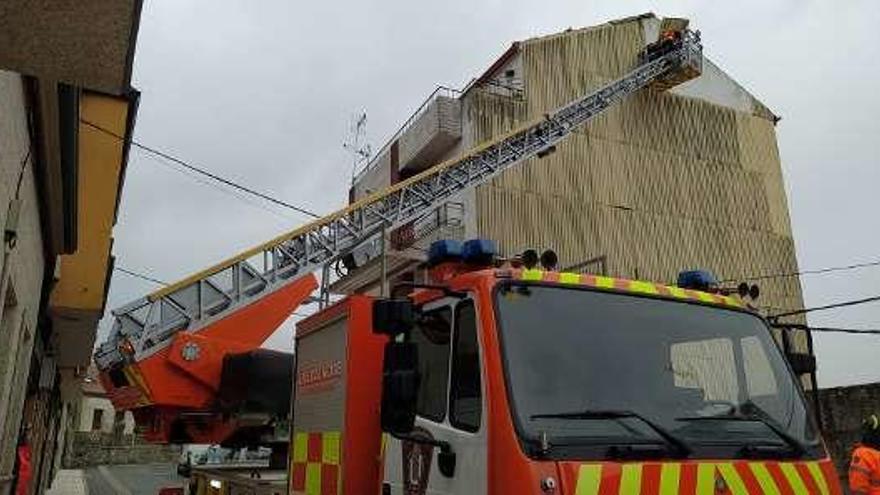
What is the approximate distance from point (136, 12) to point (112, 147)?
7007mm

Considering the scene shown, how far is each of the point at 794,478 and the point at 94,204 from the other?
820 centimetres

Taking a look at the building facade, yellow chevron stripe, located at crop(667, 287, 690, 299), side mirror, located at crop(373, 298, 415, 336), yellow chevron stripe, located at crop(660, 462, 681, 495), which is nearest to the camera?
yellow chevron stripe, located at crop(660, 462, 681, 495)

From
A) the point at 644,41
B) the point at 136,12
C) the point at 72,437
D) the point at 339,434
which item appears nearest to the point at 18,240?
the point at 339,434

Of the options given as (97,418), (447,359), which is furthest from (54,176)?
(97,418)

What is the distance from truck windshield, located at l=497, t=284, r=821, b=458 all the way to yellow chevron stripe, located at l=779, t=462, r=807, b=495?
0.18ft

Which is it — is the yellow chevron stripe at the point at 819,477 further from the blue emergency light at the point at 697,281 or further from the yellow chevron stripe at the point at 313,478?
the yellow chevron stripe at the point at 313,478

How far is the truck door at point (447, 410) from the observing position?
3367 millimetres

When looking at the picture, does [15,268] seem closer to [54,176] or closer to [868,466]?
[54,176]

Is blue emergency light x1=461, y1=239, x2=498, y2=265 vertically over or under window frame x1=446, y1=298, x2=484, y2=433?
over

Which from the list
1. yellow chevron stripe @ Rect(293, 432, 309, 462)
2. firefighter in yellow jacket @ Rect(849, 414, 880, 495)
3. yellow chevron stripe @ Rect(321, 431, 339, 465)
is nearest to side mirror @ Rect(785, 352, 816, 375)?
yellow chevron stripe @ Rect(321, 431, 339, 465)

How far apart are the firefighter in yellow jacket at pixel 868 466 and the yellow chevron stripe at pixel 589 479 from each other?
15.6 ft

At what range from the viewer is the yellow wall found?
29.5ft

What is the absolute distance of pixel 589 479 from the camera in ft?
9.91

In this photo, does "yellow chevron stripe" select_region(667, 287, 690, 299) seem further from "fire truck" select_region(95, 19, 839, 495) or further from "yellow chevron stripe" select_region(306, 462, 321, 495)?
"yellow chevron stripe" select_region(306, 462, 321, 495)
